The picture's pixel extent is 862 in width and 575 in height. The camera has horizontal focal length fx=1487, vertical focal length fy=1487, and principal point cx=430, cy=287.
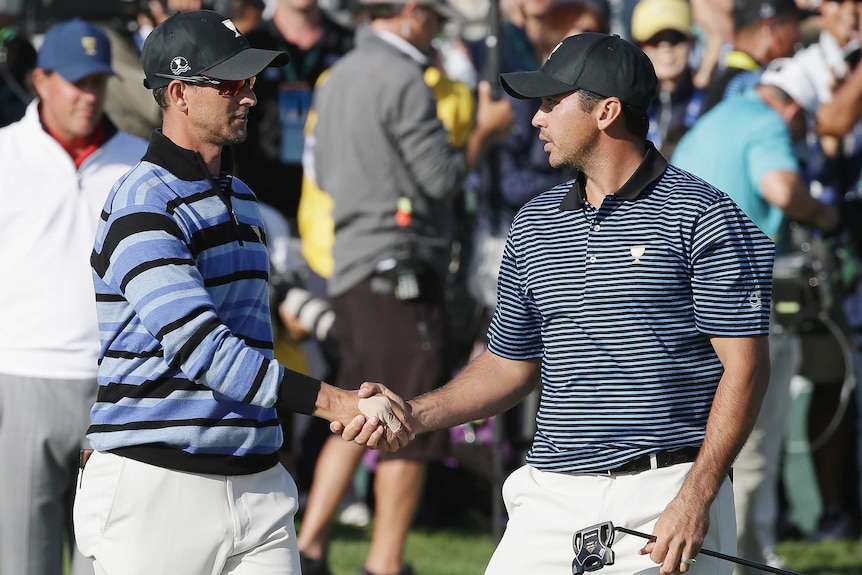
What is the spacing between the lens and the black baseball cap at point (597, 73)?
410cm

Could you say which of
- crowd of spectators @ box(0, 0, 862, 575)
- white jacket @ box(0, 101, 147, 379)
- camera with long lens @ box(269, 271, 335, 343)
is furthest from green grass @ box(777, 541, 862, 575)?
white jacket @ box(0, 101, 147, 379)

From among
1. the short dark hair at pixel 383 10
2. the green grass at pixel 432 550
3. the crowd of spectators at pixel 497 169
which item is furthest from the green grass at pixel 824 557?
the short dark hair at pixel 383 10

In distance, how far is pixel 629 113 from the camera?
4.16 metres

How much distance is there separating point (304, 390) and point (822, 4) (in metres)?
6.14

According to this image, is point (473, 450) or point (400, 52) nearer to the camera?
point (400, 52)

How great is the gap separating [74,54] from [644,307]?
290 centimetres

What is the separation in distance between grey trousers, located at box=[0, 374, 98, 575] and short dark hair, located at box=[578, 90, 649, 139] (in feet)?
7.86

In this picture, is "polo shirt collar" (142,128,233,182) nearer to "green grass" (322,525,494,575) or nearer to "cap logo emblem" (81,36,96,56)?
"cap logo emblem" (81,36,96,56)

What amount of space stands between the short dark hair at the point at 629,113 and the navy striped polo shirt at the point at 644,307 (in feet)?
0.37

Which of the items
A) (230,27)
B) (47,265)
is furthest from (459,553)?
(230,27)

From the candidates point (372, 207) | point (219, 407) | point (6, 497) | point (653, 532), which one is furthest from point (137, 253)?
point (372, 207)

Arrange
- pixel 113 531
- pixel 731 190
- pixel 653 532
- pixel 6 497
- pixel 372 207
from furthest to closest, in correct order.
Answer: pixel 372 207, pixel 731 190, pixel 6 497, pixel 113 531, pixel 653 532

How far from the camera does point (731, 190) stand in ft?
21.8

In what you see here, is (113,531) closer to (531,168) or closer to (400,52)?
(400,52)
